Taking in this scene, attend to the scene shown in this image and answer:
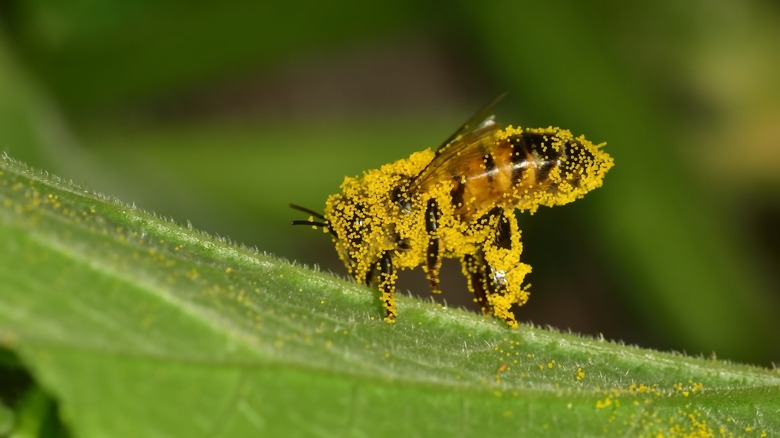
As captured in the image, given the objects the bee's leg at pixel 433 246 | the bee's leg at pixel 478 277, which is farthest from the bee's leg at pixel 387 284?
the bee's leg at pixel 478 277

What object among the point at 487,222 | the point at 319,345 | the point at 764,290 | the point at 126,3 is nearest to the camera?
the point at 319,345

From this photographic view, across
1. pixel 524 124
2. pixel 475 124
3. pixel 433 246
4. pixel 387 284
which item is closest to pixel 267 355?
pixel 387 284

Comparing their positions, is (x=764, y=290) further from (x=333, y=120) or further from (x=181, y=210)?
(x=181, y=210)

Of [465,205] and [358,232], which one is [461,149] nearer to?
→ [465,205]

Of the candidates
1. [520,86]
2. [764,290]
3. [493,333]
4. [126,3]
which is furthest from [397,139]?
[493,333]

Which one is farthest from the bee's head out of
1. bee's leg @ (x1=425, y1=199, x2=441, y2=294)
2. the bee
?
bee's leg @ (x1=425, y1=199, x2=441, y2=294)

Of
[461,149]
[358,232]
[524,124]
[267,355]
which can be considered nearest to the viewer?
[267,355]

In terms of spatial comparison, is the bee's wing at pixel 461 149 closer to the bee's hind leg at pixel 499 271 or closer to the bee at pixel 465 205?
the bee at pixel 465 205
